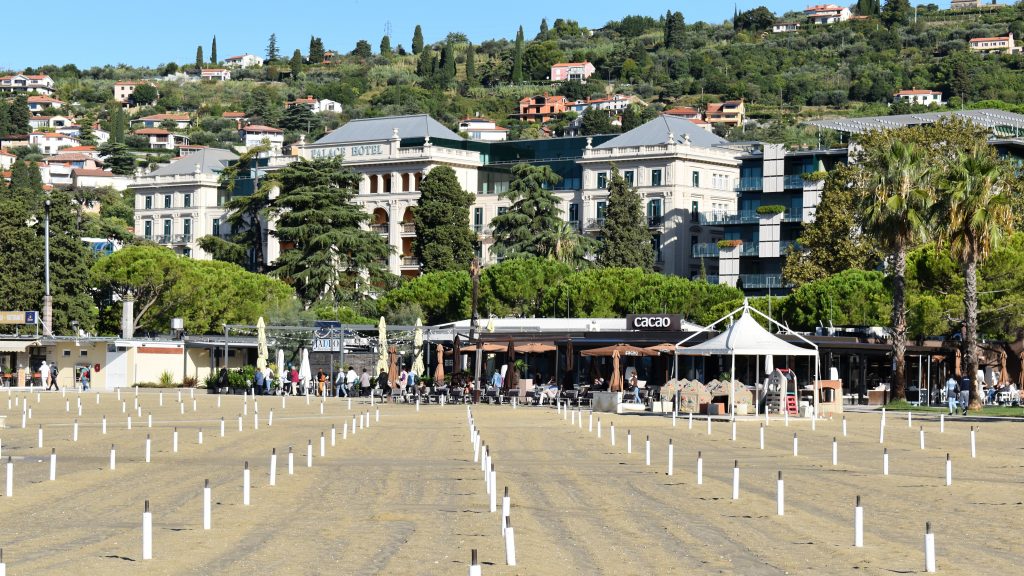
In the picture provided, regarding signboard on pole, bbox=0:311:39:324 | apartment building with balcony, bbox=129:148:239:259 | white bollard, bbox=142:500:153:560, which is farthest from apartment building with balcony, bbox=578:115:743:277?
white bollard, bbox=142:500:153:560

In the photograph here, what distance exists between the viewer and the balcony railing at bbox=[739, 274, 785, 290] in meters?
112

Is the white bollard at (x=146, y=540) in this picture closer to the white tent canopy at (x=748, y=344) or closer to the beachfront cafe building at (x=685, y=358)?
the white tent canopy at (x=748, y=344)

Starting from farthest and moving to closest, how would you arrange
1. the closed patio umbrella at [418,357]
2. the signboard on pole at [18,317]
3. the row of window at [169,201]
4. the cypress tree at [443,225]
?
the row of window at [169,201], the cypress tree at [443,225], the signboard on pole at [18,317], the closed patio umbrella at [418,357]

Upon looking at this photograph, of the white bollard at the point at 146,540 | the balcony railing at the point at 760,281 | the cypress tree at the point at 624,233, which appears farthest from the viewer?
the balcony railing at the point at 760,281

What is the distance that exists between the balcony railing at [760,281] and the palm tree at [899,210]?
147 ft

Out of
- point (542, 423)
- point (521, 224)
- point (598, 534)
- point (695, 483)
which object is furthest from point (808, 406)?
point (521, 224)

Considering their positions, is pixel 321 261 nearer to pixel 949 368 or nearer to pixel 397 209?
pixel 397 209

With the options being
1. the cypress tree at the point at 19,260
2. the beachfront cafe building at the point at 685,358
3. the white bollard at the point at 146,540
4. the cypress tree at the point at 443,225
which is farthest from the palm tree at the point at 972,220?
the cypress tree at the point at 19,260

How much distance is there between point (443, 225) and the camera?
117 meters

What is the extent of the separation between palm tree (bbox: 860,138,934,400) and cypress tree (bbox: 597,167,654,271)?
1671 inches

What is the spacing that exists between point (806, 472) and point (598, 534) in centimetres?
1105

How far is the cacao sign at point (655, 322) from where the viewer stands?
7200 cm

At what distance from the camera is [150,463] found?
32562mm

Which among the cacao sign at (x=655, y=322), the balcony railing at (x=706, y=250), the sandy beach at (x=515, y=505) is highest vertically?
the balcony railing at (x=706, y=250)
